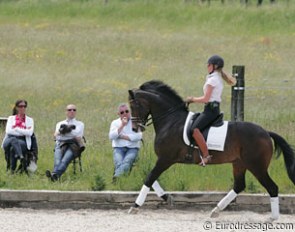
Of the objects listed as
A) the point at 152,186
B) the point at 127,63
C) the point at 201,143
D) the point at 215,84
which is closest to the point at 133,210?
the point at 152,186

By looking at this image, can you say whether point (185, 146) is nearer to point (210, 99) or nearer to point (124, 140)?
→ point (210, 99)

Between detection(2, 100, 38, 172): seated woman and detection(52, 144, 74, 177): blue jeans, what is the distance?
0.40 m

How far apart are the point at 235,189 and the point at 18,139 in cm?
382

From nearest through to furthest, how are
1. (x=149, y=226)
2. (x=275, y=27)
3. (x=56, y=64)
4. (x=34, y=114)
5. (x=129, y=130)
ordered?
(x=149, y=226) → (x=129, y=130) → (x=34, y=114) → (x=56, y=64) → (x=275, y=27)

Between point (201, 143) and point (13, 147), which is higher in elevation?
point (201, 143)

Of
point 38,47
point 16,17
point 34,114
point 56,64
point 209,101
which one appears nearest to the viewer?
point 209,101

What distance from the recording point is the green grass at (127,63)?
13000mm

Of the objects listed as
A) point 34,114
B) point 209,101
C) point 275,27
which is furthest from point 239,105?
point 275,27

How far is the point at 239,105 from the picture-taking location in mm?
14227

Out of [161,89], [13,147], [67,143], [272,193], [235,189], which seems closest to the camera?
[272,193]

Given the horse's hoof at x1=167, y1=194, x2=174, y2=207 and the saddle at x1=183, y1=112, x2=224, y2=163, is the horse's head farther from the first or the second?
the horse's hoof at x1=167, y1=194, x2=174, y2=207

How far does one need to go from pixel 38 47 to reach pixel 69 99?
38.9 ft

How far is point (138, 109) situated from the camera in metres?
11.5

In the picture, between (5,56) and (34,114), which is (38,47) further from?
(34,114)
